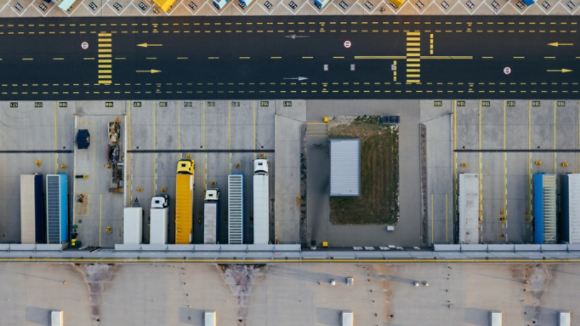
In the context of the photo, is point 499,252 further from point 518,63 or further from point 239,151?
point 239,151

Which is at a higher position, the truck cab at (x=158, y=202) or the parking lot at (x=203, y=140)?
the parking lot at (x=203, y=140)

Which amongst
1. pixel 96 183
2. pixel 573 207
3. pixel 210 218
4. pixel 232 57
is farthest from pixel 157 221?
pixel 573 207

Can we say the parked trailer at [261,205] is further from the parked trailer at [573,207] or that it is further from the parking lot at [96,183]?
the parked trailer at [573,207]

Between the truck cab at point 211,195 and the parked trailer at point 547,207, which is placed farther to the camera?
the truck cab at point 211,195

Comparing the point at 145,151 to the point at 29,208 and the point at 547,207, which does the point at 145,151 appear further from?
the point at 547,207

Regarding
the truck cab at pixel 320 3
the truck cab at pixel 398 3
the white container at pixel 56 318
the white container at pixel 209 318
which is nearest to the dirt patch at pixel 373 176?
the truck cab at pixel 398 3

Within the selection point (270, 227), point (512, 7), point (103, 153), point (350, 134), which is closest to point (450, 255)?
point (350, 134)
